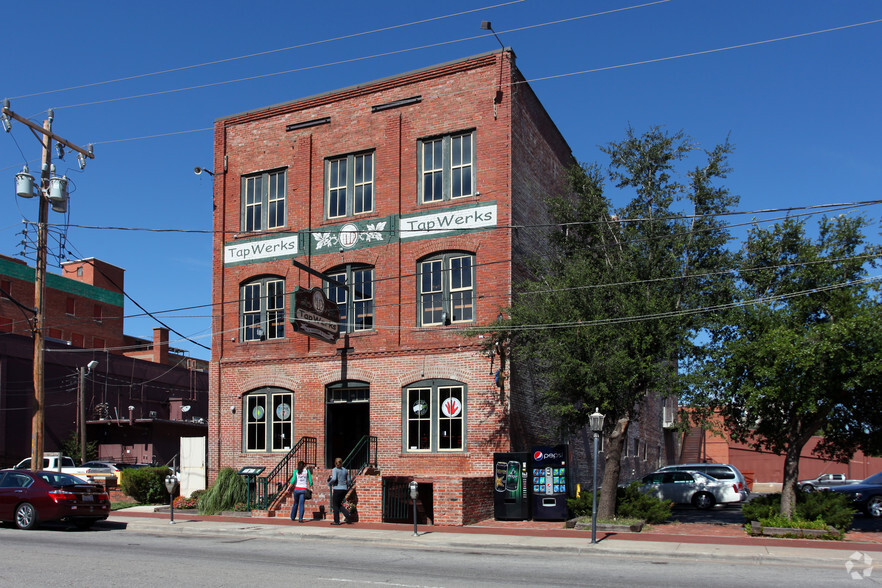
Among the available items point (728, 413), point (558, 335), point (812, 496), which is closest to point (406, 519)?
point (558, 335)

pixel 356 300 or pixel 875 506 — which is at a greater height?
pixel 356 300

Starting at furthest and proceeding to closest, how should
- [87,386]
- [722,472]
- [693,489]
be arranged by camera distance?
1. [87,386]
2. [722,472]
3. [693,489]

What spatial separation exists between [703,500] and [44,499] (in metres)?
20.0

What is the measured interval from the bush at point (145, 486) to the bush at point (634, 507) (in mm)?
14143

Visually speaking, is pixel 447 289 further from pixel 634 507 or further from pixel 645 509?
pixel 645 509

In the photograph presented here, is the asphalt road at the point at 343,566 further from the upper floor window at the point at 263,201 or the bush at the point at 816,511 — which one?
the upper floor window at the point at 263,201

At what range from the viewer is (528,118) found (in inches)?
990

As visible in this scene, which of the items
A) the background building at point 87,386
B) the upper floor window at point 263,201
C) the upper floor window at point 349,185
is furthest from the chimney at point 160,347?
the upper floor window at point 349,185

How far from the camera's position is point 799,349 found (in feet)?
55.9

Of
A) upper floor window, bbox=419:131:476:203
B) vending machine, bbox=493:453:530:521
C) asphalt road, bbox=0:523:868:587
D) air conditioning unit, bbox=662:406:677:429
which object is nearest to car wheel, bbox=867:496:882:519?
vending machine, bbox=493:453:530:521

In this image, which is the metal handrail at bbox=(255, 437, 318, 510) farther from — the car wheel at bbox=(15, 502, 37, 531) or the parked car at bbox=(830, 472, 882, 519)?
the parked car at bbox=(830, 472, 882, 519)

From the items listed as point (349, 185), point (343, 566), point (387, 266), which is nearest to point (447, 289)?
point (387, 266)

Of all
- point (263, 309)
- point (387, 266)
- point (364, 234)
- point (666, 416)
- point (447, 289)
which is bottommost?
point (666, 416)

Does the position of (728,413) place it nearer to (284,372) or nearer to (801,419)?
(801,419)
